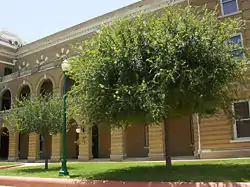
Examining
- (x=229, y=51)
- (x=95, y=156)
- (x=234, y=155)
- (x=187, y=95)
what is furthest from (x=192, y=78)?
(x=95, y=156)

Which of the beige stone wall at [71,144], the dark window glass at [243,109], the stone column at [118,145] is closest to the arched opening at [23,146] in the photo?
the beige stone wall at [71,144]

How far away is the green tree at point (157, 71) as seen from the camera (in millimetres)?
10875

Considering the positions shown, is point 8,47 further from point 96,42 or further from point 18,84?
point 96,42

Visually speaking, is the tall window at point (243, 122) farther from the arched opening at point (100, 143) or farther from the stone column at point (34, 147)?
the stone column at point (34, 147)

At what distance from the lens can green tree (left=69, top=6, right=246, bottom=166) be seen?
35.7 feet

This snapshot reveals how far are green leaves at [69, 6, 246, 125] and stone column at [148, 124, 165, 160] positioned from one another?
10.3 meters

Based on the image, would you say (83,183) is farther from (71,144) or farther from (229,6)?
(71,144)

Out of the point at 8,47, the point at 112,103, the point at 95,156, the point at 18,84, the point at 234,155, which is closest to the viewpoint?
the point at 112,103

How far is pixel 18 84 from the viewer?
34.5m

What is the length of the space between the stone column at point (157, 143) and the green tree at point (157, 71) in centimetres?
1030

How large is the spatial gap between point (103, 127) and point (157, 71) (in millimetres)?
4148

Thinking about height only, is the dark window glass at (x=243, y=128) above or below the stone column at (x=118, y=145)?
above

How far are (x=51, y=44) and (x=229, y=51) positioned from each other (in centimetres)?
2702

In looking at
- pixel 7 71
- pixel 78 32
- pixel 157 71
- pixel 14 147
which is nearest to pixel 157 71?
pixel 157 71
